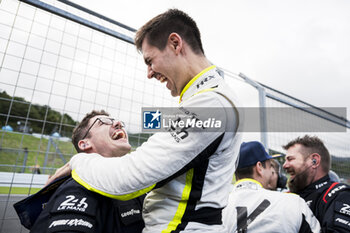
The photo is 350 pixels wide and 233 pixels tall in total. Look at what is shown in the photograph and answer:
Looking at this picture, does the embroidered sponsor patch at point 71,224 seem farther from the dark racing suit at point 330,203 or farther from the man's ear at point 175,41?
the dark racing suit at point 330,203

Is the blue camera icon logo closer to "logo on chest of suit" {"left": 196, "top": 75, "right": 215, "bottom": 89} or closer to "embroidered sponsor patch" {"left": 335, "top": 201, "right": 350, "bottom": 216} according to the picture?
"logo on chest of suit" {"left": 196, "top": 75, "right": 215, "bottom": 89}

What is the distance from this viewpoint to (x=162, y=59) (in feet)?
4.83

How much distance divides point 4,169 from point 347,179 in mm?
7311

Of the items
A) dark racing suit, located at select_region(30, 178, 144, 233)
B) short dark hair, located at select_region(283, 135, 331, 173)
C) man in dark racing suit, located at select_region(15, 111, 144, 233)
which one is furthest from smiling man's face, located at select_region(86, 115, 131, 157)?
short dark hair, located at select_region(283, 135, 331, 173)

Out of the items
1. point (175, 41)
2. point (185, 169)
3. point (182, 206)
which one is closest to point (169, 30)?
→ point (175, 41)

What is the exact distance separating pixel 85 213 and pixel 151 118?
196cm

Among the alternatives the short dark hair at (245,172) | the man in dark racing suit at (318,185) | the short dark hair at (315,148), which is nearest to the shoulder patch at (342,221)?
the man in dark racing suit at (318,185)

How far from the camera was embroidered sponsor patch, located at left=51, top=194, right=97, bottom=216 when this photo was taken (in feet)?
4.13

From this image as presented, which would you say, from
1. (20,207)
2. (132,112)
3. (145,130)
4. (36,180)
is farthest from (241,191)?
(36,180)

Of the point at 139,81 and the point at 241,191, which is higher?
the point at 139,81

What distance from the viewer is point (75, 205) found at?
129 cm

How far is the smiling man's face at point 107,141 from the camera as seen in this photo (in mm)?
2033

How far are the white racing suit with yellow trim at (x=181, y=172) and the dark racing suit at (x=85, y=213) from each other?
0.20 meters

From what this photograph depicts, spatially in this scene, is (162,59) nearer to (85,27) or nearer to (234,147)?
(234,147)
